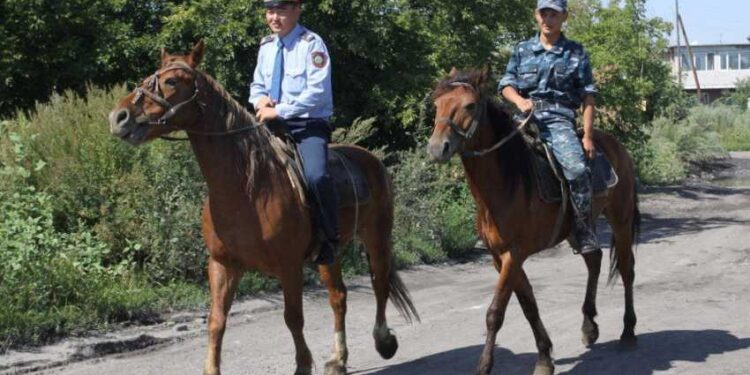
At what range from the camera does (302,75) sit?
7477mm

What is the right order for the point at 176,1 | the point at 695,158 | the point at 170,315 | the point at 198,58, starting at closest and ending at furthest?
1. the point at 198,58
2. the point at 170,315
3. the point at 176,1
4. the point at 695,158

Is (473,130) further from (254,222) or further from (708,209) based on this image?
(708,209)

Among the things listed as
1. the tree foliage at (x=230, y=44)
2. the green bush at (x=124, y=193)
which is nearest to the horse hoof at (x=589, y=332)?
the green bush at (x=124, y=193)

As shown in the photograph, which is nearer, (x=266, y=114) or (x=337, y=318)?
(x=266, y=114)

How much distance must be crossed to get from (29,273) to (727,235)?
12.0 meters

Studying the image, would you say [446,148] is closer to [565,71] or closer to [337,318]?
[565,71]

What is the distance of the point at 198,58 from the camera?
23.0 ft

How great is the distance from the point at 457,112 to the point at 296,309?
5.88 ft

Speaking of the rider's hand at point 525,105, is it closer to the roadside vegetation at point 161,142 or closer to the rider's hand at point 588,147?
the rider's hand at point 588,147

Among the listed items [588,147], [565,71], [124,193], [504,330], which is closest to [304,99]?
[565,71]

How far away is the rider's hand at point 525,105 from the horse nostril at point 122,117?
3116 millimetres

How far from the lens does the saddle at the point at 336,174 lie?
7.38 metres

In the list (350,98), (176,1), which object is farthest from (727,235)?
(176,1)

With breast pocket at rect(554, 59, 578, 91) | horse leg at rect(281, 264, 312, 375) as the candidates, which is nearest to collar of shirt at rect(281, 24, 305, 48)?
horse leg at rect(281, 264, 312, 375)
